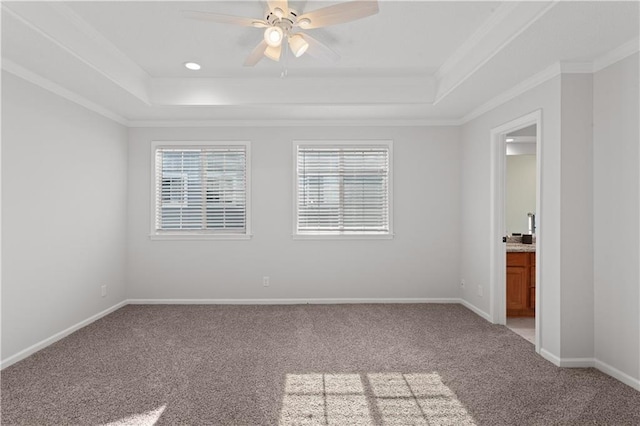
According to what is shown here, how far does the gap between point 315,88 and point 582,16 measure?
2.53 m

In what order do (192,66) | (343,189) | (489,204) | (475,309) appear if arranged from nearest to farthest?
(192,66) < (489,204) < (475,309) < (343,189)

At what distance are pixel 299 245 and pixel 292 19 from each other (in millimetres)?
3109

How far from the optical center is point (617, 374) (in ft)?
9.00

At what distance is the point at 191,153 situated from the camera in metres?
4.98

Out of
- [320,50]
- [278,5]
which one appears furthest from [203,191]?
[278,5]

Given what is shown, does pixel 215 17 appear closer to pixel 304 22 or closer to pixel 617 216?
pixel 304 22

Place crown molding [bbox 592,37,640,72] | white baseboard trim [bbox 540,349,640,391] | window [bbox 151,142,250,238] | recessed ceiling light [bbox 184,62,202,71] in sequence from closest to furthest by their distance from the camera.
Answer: crown molding [bbox 592,37,640,72] → white baseboard trim [bbox 540,349,640,391] → recessed ceiling light [bbox 184,62,202,71] → window [bbox 151,142,250,238]

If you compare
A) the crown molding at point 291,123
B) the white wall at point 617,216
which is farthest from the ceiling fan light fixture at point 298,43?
the white wall at point 617,216

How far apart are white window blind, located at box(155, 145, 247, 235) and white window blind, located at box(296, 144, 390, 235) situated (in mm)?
905

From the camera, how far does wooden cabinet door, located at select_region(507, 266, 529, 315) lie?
4406mm

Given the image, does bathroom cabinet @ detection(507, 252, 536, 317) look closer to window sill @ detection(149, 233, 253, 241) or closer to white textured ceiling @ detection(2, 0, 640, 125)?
white textured ceiling @ detection(2, 0, 640, 125)

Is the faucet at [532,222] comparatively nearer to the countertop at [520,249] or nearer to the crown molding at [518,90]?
the countertop at [520,249]

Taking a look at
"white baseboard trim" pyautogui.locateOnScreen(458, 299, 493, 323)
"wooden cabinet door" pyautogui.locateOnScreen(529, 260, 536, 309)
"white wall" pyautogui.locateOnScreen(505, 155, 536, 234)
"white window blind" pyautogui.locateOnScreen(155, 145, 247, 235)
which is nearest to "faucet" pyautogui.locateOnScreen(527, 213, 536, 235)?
"white wall" pyautogui.locateOnScreen(505, 155, 536, 234)

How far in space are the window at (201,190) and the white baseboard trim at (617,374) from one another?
403 cm
